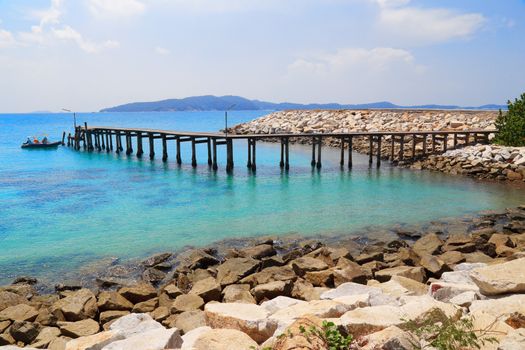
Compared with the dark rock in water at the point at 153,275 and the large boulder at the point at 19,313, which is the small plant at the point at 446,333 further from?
the dark rock in water at the point at 153,275

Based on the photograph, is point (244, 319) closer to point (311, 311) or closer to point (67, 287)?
point (311, 311)

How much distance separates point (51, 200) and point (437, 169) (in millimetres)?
21143

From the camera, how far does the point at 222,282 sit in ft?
32.6

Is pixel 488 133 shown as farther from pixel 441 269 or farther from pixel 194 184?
pixel 441 269

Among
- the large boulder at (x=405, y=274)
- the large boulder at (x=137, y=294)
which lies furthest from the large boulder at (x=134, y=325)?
the large boulder at (x=405, y=274)

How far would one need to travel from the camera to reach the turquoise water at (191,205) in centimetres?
1448

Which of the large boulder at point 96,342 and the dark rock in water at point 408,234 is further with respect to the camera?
the dark rock in water at point 408,234

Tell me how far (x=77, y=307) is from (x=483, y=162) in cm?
2331

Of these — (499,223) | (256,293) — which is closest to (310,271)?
(256,293)

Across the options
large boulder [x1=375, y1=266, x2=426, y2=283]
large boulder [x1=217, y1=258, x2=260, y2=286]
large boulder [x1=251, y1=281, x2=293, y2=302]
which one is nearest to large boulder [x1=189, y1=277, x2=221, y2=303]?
large boulder [x1=217, y1=258, x2=260, y2=286]

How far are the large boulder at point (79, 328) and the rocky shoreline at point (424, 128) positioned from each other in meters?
22.2

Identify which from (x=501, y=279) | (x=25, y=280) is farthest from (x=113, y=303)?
(x=501, y=279)

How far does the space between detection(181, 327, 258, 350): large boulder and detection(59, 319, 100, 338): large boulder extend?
279 centimetres

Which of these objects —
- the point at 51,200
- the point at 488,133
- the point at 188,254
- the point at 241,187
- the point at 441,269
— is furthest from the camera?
the point at 488,133
